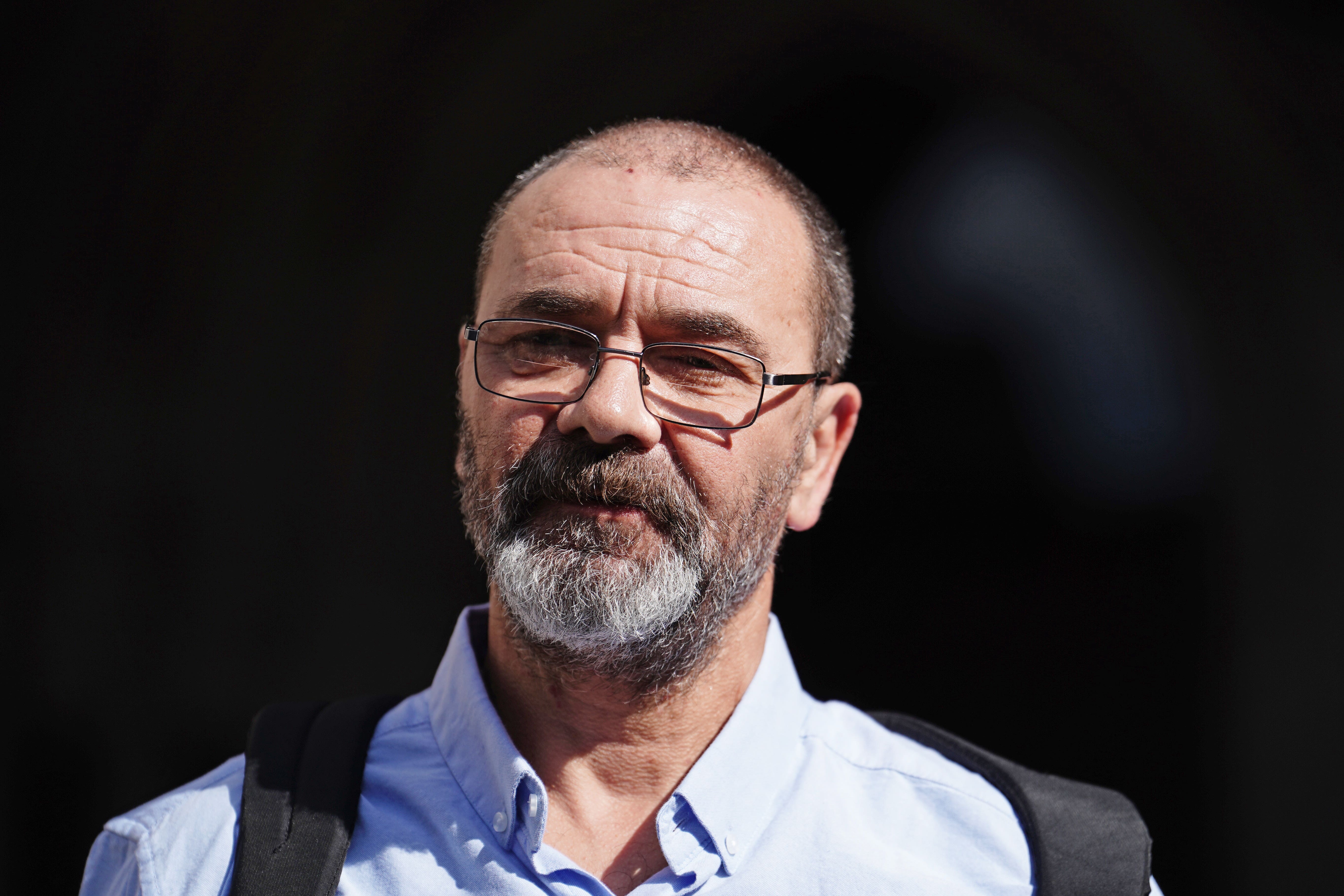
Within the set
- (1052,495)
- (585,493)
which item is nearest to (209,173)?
(585,493)

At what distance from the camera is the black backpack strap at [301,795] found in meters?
1.39

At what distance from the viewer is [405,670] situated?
3.89 m

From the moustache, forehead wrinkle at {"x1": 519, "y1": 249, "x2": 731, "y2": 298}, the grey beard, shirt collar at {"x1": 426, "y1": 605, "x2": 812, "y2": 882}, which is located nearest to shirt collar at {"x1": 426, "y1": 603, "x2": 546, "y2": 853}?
shirt collar at {"x1": 426, "y1": 605, "x2": 812, "y2": 882}

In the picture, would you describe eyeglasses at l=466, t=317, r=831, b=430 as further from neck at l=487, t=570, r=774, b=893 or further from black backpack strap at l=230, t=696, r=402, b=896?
black backpack strap at l=230, t=696, r=402, b=896

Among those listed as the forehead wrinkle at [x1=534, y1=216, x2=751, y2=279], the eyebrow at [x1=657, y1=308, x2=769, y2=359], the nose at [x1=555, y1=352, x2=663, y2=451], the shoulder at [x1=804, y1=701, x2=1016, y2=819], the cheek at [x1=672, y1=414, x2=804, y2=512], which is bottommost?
the shoulder at [x1=804, y1=701, x2=1016, y2=819]

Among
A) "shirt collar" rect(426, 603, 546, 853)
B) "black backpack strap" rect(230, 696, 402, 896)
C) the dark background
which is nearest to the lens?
"black backpack strap" rect(230, 696, 402, 896)

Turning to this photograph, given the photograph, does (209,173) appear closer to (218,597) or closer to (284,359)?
(284,359)

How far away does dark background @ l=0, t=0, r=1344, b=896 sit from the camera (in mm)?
2938

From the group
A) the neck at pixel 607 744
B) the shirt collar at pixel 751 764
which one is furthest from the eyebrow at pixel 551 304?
the shirt collar at pixel 751 764

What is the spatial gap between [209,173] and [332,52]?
68 centimetres

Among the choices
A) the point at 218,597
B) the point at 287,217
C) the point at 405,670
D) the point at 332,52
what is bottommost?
the point at 405,670

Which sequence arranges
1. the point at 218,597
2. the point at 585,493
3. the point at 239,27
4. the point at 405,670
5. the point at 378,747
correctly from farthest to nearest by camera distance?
the point at 405,670 < the point at 218,597 < the point at 239,27 < the point at 378,747 < the point at 585,493

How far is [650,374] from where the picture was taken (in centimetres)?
159

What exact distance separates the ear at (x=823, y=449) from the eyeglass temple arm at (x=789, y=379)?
11cm
